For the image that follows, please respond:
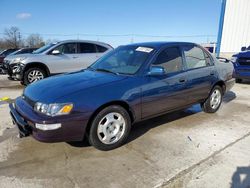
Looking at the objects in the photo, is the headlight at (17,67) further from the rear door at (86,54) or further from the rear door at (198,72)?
the rear door at (198,72)

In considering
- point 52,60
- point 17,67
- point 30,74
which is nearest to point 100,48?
point 52,60

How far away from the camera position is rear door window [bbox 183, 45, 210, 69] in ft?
15.3

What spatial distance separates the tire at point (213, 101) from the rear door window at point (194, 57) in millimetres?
681

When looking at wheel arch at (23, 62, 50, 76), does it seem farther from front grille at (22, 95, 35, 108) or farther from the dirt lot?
front grille at (22, 95, 35, 108)

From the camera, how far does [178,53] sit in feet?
14.8

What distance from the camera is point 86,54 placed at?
9242 millimetres

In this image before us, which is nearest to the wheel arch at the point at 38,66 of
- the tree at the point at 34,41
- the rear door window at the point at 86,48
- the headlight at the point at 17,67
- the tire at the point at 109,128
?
the headlight at the point at 17,67

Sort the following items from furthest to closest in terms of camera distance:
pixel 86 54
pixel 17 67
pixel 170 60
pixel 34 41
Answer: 1. pixel 34 41
2. pixel 86 54
3. pixel 17 67
4. pixel 170 60

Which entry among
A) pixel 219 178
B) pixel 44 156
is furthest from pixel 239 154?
pixel 44 156


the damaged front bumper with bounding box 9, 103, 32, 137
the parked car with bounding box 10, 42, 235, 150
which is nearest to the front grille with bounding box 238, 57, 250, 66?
the parked car with bounding box 10, 42, 235, 150

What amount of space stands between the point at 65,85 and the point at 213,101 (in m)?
3.49

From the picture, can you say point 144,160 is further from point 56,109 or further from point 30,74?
point 30,74

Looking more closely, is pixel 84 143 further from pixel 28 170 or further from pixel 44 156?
pixel 28 170

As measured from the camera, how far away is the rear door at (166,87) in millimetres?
3865
